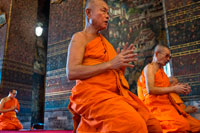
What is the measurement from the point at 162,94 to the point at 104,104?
1930 mm

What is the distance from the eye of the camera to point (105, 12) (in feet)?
7.32

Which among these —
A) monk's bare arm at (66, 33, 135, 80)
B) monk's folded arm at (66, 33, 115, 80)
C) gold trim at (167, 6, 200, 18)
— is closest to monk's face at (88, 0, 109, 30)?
monk's folded arm at (66, 33, 115, 80)

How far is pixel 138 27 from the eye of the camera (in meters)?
12.2

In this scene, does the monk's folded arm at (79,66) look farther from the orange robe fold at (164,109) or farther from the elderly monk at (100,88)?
the orange robe fold at (164,109)

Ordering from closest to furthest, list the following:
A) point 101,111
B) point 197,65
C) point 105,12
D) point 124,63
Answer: point 101,111
point 124,63
point 105,12
point 197,65

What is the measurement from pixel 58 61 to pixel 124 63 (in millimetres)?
5389

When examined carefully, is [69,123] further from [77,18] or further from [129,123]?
[129,123]

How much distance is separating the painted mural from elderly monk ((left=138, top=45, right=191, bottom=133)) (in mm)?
7721

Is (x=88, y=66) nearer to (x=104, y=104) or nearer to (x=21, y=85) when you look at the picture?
(x=104, y=104)

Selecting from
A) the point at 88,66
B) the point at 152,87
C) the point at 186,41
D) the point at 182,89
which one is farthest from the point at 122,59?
the point at 186,41

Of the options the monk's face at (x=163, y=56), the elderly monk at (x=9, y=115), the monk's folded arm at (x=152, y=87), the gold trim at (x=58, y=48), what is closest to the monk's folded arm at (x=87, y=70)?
the monk's folded arm at (x=152, y=87)

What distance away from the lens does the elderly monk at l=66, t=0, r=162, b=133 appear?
157 centimetres

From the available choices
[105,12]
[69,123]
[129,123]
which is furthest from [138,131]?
[69,123]

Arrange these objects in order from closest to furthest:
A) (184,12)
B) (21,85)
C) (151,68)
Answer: (151,68)
(184,12)
(21,85)
